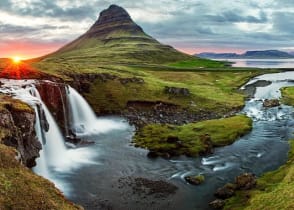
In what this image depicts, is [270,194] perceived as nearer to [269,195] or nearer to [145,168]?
[269,195]

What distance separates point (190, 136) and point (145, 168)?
19.2 meters

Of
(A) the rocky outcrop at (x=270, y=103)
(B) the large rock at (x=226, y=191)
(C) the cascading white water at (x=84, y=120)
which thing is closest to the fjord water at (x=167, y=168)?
(B) the large rock at (x=226, y=191)

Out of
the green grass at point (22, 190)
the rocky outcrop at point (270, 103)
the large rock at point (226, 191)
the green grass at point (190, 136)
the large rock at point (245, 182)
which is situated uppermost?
the green grass at point (22, 190)

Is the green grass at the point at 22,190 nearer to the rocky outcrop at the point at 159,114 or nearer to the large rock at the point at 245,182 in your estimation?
the large rock at the point at 245,182

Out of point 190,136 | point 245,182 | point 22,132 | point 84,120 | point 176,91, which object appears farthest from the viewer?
point 176,91

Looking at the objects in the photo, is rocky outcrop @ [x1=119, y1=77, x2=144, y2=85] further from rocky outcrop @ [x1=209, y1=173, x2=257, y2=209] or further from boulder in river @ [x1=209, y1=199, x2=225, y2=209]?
boulder in river @ [x1=209, y1=199, x2=225, y2=209]

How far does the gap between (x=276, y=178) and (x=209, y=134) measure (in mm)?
26169

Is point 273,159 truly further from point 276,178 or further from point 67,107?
point 67,107

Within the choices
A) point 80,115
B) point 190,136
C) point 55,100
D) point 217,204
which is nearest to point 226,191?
point 217,204

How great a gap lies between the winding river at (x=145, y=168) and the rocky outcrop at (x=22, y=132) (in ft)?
13.6

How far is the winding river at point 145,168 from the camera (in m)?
46.5

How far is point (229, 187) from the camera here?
48.3 m

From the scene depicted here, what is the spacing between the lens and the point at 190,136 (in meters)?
74.8

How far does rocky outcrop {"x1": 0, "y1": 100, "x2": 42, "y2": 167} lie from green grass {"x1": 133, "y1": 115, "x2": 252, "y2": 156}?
21.0 metres
